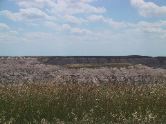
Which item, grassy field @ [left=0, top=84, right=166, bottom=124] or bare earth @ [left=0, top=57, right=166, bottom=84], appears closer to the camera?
grassy field @ [left=0, top=84, right=166, bottom=124]

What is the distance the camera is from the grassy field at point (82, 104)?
13234mm

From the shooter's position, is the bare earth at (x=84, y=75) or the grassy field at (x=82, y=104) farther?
the bare earth at (x=84, y=75)

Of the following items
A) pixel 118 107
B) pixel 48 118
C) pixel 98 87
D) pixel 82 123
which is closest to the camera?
pixel 82 123

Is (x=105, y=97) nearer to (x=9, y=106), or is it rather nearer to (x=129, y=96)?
(x=129, y=96)

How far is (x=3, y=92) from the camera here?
1664 cm

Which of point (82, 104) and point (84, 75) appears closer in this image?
point (82, 104)

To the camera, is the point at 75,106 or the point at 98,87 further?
the point at 98,87

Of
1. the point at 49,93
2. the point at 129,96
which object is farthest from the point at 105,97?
the point at 49,93

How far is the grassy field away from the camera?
43.4 ft

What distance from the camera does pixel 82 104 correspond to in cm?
1526

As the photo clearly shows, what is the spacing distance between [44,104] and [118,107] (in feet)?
8.10

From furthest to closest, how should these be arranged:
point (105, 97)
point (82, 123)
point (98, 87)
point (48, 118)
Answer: point (98, 87) → point (105, 97) → point (48, 118) → point (82, 123)

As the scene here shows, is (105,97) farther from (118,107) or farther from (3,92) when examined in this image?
(3,92)

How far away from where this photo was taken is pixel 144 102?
15.6m
